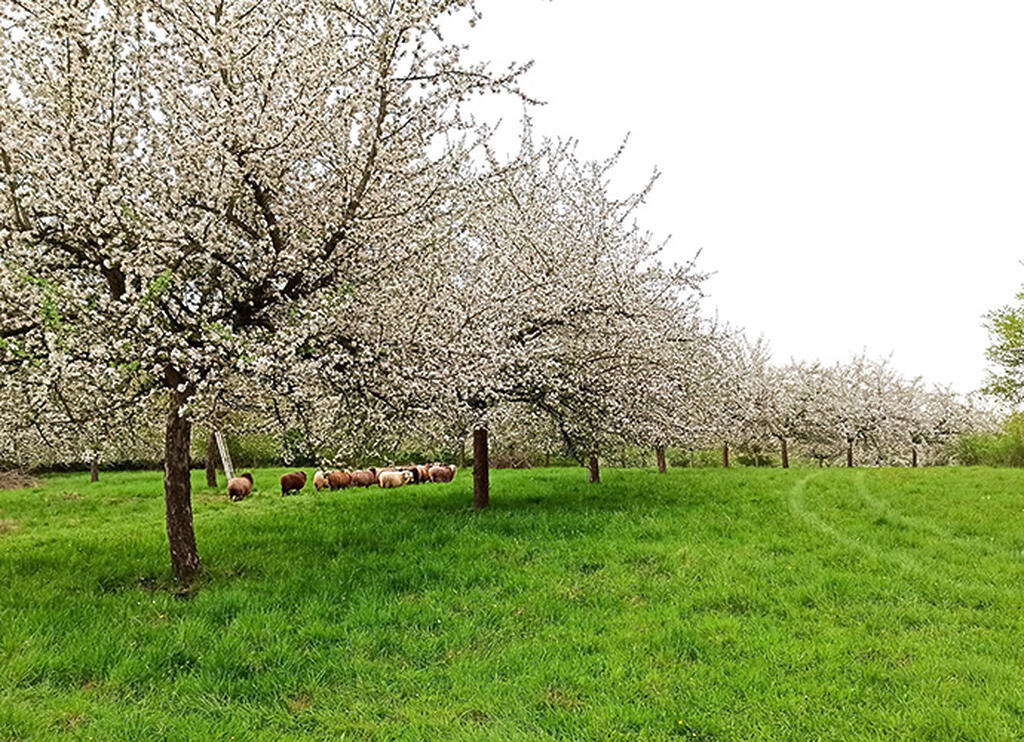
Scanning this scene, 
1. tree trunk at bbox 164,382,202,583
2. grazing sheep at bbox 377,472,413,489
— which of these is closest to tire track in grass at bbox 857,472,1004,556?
tree trunk at bbox 164,382,202,583

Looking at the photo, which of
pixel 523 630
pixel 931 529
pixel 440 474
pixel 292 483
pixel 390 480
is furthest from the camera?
pixel 440 474

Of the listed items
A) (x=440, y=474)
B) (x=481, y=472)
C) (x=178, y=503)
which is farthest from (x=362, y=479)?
(x=178, y=503)

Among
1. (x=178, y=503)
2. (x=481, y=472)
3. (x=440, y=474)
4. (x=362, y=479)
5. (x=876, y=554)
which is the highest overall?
(x=178, y=503)

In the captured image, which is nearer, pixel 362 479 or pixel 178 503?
pixel 178 503

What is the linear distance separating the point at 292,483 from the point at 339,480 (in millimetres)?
1883

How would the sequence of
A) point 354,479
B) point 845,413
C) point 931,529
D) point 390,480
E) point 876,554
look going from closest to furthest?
point 876,554, point 931,529, point 390,480, point 354,479, point 845,413

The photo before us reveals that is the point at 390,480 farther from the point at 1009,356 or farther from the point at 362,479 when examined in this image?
the point at 1009,356

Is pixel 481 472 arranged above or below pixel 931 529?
above

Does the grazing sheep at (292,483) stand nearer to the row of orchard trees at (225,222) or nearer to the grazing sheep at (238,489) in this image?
the grazing sheep at (238,489)

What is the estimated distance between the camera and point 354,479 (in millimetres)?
24562

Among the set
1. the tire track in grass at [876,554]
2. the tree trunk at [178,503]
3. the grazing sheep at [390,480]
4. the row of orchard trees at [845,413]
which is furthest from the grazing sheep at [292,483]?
the row of orchard trees at [845,413]

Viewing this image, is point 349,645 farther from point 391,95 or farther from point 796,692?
point 391,95

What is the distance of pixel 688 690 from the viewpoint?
662 centimetres

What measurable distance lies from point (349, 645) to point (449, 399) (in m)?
4.78
